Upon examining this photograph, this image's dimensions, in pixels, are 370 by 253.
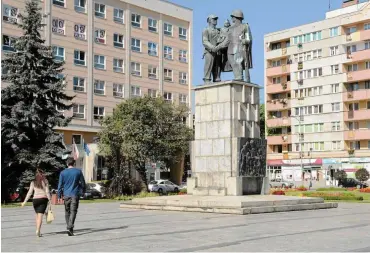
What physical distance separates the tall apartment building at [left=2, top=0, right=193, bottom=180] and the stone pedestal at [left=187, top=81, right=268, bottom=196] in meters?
33.7

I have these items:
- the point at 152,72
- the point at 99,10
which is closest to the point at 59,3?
the point at 99,10

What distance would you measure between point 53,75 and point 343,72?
49.4 m

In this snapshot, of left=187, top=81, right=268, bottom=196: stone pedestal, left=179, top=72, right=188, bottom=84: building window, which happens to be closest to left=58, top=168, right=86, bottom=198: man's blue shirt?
left=187, top=81, right=268, bottom=196: stone pedestal

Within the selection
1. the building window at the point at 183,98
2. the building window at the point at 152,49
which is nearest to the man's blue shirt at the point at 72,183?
the building window at the point at 152,49

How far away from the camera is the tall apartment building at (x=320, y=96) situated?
73.5 m

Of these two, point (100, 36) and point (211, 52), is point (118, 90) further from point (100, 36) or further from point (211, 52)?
point (211, 52)

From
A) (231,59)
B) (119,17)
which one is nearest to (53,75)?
(231,59)

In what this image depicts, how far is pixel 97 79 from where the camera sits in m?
61.1

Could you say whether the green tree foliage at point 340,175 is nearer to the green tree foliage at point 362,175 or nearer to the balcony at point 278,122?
the green tree foliage at point 362,175

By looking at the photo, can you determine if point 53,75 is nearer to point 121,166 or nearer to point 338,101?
Result: point 121,166

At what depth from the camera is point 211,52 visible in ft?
78.0

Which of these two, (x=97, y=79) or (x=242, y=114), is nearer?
(x=242, y=114)

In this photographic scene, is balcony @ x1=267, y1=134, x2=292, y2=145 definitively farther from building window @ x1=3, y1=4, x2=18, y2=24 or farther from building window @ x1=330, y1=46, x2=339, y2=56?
building window @ x1=3, y1=4, x2=18, y2=24

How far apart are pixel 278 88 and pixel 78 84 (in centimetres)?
3540
